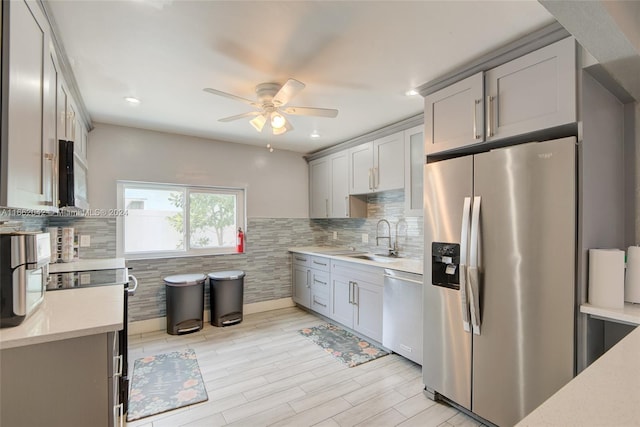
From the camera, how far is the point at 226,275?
148 inches

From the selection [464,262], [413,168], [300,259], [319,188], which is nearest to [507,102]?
[464,262]

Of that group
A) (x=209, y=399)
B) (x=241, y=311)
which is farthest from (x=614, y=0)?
(x=241, y=311)

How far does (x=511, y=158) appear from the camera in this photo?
1.76 m

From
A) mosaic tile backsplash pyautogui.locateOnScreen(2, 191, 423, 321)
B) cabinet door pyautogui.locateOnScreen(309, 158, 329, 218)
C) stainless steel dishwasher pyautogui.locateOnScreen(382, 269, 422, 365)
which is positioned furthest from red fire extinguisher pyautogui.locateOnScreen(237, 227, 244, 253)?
stainless steel dishwasher pyautogui.locateOnScreen(382, 269, 422, 365)

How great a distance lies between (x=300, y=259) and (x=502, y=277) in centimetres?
293

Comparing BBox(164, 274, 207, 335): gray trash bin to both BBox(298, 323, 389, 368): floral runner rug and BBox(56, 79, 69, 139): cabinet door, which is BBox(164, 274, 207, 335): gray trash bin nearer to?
BBox(298, 323, 389, 368): floral runner rug

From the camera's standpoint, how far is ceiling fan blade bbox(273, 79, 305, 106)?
6.37 ft

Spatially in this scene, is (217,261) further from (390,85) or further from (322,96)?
(390,85)

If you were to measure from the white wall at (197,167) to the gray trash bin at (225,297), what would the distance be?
3.21ft

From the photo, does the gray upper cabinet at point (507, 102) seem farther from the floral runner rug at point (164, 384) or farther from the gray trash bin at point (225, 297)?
the gray trash bin at point (225, 297)

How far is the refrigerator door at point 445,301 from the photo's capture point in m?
2.01

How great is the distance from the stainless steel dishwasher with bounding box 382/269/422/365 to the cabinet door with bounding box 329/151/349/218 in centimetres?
136

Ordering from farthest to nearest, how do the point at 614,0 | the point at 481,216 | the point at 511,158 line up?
the point at 481,216 < the point at 511,158 < the point at 614,0

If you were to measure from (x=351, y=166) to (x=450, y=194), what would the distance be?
6.53 ft
